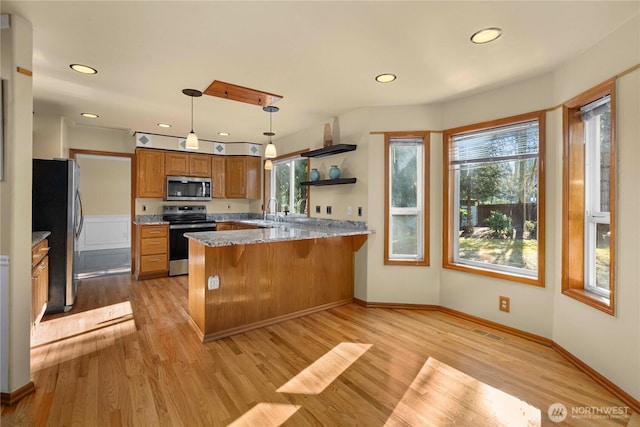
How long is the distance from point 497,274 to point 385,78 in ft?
7.22

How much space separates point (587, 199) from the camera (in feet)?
8.26

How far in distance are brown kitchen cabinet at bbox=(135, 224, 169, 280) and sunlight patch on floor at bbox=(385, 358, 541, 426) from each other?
434cm

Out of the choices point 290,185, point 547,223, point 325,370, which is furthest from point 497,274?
point 290,185

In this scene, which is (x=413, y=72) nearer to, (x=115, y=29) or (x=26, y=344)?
(x=115, y=29)

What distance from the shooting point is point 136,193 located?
203 inches

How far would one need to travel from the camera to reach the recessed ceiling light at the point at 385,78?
2826mm

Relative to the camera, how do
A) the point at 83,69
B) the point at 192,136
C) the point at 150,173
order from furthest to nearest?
the point at 150,173
the point at 192,136
the point at 83,69

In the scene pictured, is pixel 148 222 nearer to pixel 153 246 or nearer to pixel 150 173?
pixel 153 246

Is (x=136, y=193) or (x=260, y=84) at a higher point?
(x=260, y=84)

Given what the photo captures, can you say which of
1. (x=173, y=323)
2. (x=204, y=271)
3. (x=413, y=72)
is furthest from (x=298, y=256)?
(x=413, y=72)

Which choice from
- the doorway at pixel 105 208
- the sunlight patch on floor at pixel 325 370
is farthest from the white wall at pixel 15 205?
the doorway at pixel 105 208

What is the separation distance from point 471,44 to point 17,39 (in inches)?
118

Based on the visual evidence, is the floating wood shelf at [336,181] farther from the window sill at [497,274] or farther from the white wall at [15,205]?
the white wall at [15,205]

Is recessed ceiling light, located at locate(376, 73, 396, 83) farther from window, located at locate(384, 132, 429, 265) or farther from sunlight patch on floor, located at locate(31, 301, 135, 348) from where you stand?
sunlight patch on floor, located at locate(31, 301, 135, 348)
